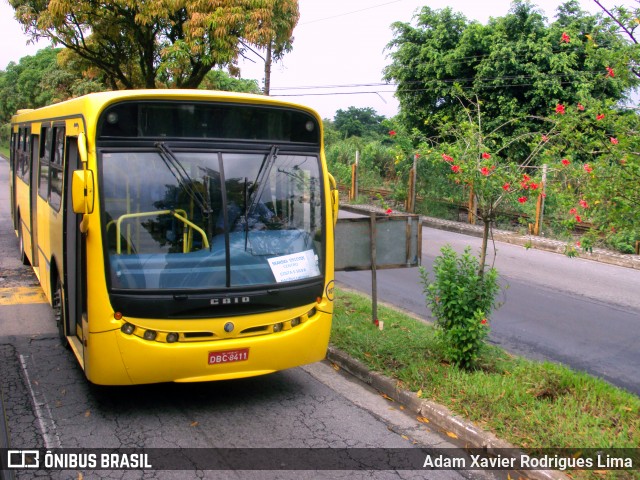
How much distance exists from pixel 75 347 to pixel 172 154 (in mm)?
2085

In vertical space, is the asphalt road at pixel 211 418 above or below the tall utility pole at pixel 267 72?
below

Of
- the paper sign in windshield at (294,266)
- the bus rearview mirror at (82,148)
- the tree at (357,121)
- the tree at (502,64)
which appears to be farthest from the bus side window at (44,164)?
the tree at (357,121)

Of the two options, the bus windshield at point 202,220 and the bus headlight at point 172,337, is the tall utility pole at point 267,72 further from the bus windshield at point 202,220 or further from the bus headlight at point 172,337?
the bus headlight at point 172,337

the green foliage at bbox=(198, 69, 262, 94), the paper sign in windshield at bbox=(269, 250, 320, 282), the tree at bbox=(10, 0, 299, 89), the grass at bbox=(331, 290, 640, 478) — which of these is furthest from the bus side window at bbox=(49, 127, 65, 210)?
the green foliage at bbox=(198, 69, 262, 94)

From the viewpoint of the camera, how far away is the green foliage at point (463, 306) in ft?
19.4

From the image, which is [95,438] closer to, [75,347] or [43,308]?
[75,347]

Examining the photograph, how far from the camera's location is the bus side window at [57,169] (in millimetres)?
6754

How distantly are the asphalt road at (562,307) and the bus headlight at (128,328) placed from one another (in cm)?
378

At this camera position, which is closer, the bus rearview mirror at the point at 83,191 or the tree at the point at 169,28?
the bus rearview mirror at the point at 83,191

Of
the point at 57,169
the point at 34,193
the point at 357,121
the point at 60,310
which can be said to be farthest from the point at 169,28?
the point at 357,121

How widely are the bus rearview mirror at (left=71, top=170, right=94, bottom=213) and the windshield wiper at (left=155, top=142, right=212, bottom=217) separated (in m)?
0.61

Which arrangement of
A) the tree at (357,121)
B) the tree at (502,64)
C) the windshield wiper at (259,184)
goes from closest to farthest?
the windshield wiper at (259,184) → the tree at (502,64) → the tree at (357,121)

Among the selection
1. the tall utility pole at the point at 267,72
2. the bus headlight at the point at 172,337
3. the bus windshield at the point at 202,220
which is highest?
the tall utility pole at the point at 267,72

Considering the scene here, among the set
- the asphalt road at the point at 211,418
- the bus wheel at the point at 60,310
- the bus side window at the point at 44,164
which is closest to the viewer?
the asphalt road at the point at 211,418
